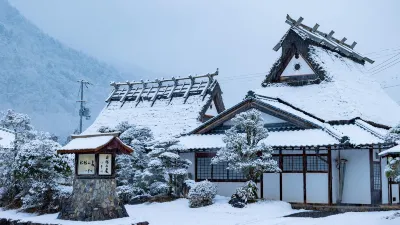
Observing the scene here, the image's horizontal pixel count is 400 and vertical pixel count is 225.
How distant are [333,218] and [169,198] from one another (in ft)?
36.4

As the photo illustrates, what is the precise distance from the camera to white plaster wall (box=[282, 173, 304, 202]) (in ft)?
82.5

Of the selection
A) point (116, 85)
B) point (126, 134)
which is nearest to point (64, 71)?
point (116, 85)

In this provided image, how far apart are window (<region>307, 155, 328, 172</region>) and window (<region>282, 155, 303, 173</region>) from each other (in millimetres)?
443

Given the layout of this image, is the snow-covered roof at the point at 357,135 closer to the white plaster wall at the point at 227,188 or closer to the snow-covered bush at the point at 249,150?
the snow-covered bush at the point at 249,150

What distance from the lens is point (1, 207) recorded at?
87.9 feet

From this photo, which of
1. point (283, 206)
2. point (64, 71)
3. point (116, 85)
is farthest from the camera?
point (64, 71)

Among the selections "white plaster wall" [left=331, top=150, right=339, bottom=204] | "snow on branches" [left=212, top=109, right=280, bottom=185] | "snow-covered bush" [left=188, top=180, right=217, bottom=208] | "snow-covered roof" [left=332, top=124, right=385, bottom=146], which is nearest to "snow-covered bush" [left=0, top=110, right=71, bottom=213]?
"snow-covered bush" [left=188, top=180, right=217, bottom=208]

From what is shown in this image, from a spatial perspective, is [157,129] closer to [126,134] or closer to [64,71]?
[126,134]

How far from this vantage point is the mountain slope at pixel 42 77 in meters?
154

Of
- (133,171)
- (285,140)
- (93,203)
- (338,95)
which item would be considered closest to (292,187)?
(285,140)

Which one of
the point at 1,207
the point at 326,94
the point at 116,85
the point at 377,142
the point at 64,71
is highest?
the point at 64,71

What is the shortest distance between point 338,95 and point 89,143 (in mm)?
14848

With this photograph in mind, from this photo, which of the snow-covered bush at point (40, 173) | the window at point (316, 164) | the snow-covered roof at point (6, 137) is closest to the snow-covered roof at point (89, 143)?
the snow-covered bush at point (40, 173)

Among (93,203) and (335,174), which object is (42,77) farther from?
(335,174)
